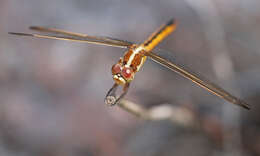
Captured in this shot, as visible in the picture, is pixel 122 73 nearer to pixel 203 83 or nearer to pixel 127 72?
pixel 127 72

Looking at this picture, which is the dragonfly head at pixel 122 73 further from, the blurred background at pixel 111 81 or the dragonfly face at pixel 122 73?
the blurred background at pixel 111 81

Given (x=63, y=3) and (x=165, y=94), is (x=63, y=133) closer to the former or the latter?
(x=165, y=94)

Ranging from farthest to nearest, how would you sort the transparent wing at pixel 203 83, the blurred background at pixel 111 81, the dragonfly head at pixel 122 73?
the blurred background at pixel 111 81 → the dragonfly head at pixel 122 73 → the transparent wing at pixel 203 83

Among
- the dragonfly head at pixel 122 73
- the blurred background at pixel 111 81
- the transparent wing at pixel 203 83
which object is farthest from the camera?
the blurred background at pixel 111 81

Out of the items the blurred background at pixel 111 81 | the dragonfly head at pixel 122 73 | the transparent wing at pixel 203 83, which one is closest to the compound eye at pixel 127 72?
the dragonfly head at pixel 122 73

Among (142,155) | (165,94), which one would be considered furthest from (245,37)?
(142,155)

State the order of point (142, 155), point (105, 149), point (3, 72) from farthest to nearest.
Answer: point (3, 72), point (105, 149), point (142, 155)

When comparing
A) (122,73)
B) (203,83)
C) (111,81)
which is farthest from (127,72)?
(111,81)

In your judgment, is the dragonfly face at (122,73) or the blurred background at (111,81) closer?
the dragonfly face at (122,73)
